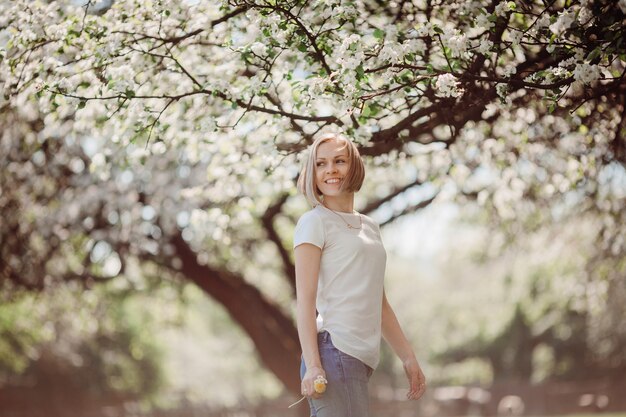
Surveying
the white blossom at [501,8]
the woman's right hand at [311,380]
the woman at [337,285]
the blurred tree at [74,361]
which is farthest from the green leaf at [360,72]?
the blurred tree at [74,361]

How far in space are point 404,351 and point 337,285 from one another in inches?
23.0

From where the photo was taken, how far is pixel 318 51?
15.4 feet

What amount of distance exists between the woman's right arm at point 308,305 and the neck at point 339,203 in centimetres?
27

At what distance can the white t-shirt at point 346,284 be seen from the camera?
3.49 m

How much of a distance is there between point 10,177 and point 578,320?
20455 millimetres

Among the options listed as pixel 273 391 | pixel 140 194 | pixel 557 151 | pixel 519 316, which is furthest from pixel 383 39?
pixel 273 391

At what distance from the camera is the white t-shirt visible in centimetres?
349

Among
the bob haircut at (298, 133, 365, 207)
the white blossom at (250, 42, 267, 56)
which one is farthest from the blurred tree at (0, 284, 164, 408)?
the bob haircut at (298, 133, 365, 207)

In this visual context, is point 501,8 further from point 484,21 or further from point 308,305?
point 308,305

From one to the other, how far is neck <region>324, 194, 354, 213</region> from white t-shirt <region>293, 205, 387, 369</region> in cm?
11

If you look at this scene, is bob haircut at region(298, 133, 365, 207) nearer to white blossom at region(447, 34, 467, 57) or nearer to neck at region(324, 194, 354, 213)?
neck at region(324, 194, 354, 213)

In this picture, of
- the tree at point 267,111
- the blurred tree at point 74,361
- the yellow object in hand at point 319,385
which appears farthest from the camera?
the blurred tree at point 74,361

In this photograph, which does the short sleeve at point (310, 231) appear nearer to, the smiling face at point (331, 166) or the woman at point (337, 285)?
the woman at point (337, 285)

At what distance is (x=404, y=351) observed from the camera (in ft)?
12.9
